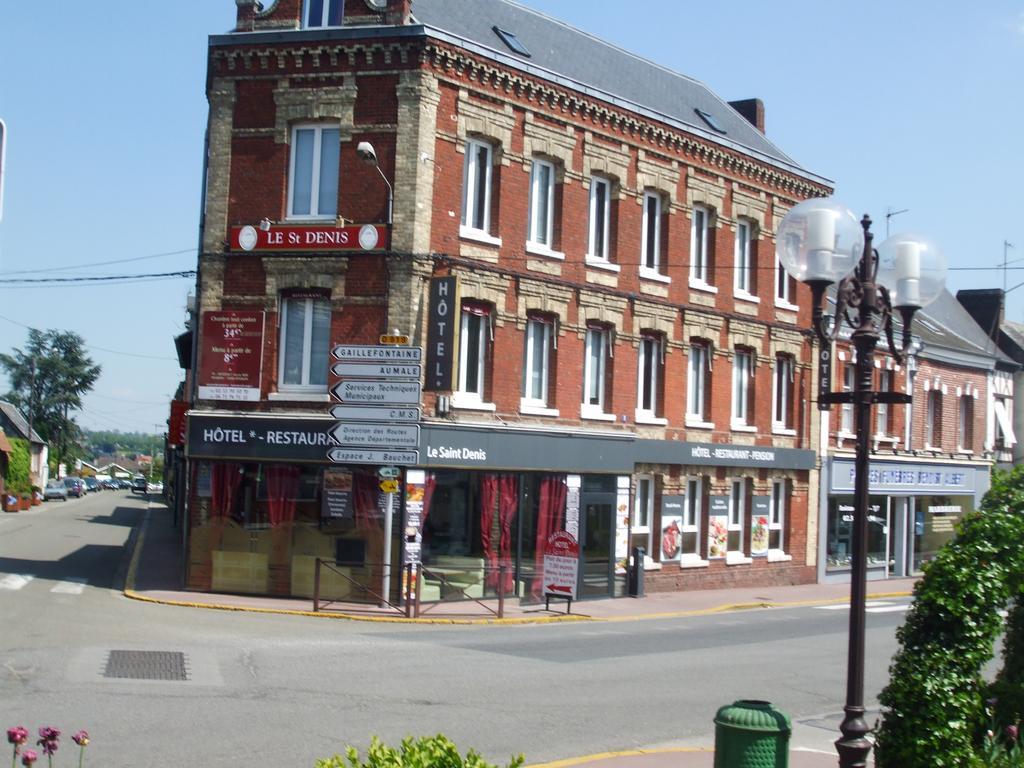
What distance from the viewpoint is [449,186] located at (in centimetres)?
2245

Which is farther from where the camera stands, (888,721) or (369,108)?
(369,108)

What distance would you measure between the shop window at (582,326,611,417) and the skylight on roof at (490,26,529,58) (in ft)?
20.5

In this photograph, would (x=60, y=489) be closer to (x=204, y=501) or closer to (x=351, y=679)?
(x=204, y=501)

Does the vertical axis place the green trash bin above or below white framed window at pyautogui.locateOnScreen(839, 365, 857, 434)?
below

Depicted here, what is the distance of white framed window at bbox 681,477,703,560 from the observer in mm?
28391

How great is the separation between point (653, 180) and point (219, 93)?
32.7 ft

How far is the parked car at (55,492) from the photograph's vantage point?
261 ft

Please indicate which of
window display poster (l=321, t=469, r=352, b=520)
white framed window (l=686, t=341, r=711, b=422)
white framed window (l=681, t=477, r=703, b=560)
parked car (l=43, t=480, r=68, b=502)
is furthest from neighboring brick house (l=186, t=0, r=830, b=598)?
parked car (l=43, t=480, r=68, b=502)

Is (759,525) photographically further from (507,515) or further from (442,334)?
(442,334)

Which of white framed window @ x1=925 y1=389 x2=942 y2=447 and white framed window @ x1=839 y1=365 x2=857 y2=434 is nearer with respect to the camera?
white framed window @ x1=839 y1=365 x2=857 y2=434

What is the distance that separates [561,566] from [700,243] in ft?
33.6

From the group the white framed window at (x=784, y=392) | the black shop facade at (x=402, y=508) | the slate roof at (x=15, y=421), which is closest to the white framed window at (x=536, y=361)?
the black shop facade at (x=402, y=508)

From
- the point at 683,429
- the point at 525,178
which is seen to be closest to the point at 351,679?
the point at 525,178

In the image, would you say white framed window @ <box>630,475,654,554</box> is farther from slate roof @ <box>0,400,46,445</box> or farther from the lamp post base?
slate roof @ <box>0,400,46,445</box>
